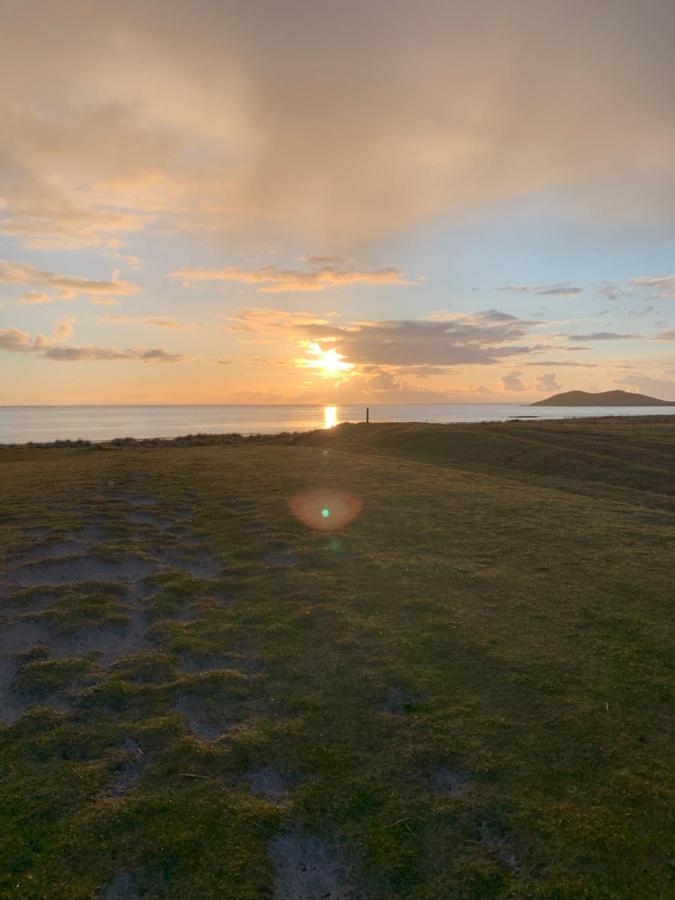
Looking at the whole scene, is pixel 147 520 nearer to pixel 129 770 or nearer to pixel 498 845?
pixel 129 770

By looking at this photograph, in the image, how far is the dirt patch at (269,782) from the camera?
21.3 ft

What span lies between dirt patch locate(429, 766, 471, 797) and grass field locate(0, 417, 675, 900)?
0.03m

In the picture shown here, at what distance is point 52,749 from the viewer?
Result: 7227 mm

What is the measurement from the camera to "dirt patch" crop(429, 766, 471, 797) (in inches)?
253

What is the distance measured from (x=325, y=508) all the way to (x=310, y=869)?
14401 millimetres

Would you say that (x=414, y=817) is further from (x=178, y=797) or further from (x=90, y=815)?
(x=90, y=815)

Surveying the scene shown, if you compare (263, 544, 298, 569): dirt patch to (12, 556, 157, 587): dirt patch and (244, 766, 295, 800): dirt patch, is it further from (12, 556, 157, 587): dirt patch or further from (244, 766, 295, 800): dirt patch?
(244, 766, 295, 800): dirt patch

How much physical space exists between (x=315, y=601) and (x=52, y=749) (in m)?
5.39

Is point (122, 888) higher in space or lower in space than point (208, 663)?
lower

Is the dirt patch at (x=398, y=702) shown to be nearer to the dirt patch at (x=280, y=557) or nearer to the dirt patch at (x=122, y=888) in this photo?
the dirt patch at (x=122, y=888)

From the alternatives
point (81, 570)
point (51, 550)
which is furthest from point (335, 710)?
point (51, 550)

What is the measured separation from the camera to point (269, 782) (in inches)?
263

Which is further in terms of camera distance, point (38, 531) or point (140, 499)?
point (140, 499)

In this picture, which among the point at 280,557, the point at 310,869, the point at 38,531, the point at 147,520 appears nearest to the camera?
the point at 310,869
